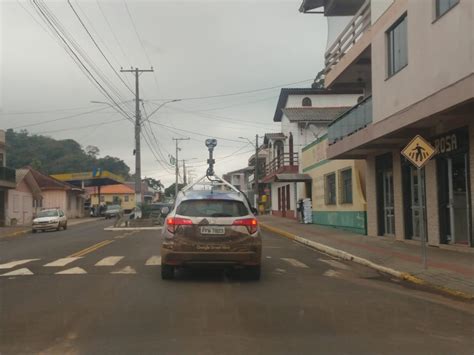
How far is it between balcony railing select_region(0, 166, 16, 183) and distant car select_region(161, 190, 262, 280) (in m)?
30.6

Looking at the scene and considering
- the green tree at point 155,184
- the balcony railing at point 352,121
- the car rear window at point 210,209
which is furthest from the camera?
the green tree at point 155,184

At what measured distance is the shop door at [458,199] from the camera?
1475cm

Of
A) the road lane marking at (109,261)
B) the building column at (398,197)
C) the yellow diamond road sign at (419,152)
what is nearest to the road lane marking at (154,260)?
the road lane marking at (109,261)

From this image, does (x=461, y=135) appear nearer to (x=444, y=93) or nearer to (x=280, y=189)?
(x=444, y=93)

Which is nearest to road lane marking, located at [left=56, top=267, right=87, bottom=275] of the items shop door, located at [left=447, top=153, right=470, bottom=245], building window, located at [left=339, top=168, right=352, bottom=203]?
shop door, located at [left=447, top=153, right=470, bottom=245]

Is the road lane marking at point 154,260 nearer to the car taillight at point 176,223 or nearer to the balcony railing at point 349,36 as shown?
the car taillight at point 176,223

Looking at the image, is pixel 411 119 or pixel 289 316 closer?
pixel 289 316

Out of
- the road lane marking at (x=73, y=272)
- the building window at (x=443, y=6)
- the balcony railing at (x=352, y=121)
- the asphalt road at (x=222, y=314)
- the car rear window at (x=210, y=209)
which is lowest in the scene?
the asphalt road at (x=222, y=314)

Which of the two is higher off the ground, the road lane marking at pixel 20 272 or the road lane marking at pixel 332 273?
the road lane marking at pixel 20 272

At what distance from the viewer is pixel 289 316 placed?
719 cm

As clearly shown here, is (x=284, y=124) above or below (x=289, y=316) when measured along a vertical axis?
above

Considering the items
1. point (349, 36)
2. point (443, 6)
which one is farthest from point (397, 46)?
Answer: point (349, 36)

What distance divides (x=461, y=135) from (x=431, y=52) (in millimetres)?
2460

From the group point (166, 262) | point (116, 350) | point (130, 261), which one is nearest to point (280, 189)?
point (130, 261)
